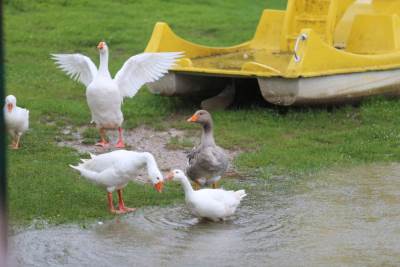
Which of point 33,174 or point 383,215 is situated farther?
point 33,174

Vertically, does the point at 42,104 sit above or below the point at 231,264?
below

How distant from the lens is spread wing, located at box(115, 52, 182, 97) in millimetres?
8734

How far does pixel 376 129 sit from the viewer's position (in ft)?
28.7

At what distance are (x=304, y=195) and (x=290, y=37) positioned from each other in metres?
4.93

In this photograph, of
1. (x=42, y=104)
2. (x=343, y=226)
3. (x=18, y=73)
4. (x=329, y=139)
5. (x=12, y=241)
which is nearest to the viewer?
(x=12, y=241)

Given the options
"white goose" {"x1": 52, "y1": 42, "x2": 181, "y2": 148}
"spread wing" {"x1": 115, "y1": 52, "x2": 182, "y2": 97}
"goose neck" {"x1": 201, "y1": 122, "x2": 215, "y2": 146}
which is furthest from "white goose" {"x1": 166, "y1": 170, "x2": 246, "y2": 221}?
"spread wing" {"x1": 115, "y1": 52, "x2": 182, "y2": 97}

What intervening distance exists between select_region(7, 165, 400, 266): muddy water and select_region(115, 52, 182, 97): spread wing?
2544mm

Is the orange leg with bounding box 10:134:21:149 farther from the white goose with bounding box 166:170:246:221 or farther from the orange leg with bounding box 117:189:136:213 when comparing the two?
the white goose with bounding box 166:170:246:221

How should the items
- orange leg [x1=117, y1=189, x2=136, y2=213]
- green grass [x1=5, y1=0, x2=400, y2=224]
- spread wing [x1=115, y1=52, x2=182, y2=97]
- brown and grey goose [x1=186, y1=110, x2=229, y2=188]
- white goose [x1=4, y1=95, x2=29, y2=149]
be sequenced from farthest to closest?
1. spread wing [x1=115, y1=52, x2=182, y2=97]
2. white goose [x1=4, y1=95, x2=29, y2=149]
3. green grass [x1=5, y1=0, x2=400, y2=224]
4. brown and grey goose [x1=186, y1=110, x2=229, y2=188]
5. orange leg [x1=117, y1=189, x2=136, y2=213]

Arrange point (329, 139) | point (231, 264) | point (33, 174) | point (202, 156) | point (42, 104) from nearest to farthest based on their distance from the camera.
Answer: point (231, 264) → point (202, 156) → point (33, 174) → point (329, 139) → point (42, 104)

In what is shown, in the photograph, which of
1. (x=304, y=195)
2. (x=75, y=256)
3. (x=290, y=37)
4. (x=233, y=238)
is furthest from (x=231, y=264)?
(x=290, y=37)

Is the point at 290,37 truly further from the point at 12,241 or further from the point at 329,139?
the point at 12,241

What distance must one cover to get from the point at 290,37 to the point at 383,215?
5528 millimetres

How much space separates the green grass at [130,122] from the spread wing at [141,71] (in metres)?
0.71
